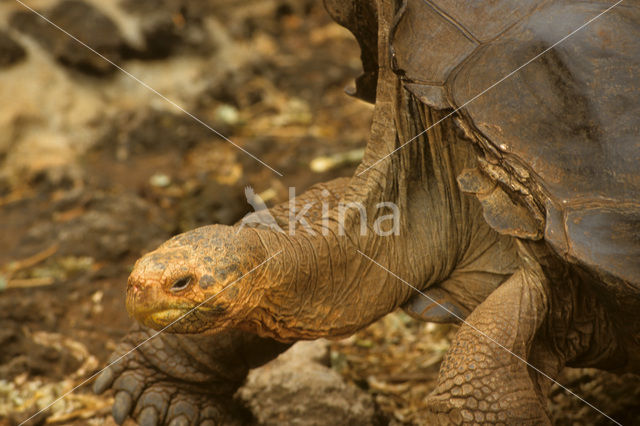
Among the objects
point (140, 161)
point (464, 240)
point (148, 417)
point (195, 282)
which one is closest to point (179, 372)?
point (148, 417)

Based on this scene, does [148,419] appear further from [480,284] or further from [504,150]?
[504,150]

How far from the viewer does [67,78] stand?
579cm

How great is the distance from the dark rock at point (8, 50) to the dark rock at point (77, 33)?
0.16 m

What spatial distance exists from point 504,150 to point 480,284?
2.16 ft

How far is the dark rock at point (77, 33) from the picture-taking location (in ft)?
18.7

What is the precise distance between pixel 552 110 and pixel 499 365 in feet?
2.41

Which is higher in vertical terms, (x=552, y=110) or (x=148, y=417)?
(x=552, y=110)

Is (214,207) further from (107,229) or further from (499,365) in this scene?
(499,365)

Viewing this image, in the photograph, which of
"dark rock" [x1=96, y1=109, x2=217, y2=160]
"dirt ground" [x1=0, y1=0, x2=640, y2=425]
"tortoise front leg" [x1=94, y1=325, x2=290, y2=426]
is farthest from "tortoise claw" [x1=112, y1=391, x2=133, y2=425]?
"dark rock" [x1=96, y1=109, x2=217, y2=160]

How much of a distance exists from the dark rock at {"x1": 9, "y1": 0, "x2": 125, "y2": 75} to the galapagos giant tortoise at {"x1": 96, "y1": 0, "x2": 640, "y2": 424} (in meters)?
3.61

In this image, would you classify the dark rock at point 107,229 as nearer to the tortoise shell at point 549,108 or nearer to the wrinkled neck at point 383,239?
the wrinkled neck at point 383,239

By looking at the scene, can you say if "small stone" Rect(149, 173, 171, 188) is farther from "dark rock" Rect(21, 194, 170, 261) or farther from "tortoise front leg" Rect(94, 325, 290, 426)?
"tortoise front leg" Rect(94, 325, 290, 426)

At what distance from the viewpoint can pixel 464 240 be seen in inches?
99.8

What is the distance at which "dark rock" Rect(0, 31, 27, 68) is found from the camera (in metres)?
5.50
